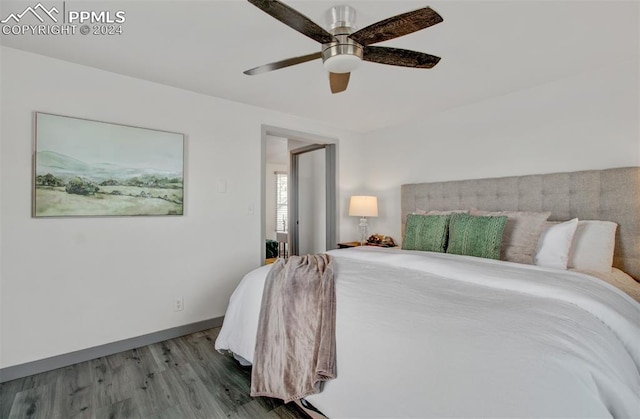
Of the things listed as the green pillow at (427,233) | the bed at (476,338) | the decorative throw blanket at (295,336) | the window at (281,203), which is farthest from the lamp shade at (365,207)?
the window at (281,203)

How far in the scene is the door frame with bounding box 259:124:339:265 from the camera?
3400 millimetres

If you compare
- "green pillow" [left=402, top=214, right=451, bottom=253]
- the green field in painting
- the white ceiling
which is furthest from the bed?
the green field in painting

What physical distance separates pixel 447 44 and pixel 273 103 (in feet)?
5.97

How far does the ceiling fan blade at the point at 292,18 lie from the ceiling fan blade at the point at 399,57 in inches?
10.7

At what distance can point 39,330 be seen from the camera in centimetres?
222

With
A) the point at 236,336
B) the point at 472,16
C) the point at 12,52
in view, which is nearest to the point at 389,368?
the point at 236,336

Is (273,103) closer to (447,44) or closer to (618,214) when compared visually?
(447,44)

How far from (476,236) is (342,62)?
1716 mm

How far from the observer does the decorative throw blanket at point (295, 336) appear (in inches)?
59.0

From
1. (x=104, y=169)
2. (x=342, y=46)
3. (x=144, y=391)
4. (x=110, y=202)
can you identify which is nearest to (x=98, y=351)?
(x=144, y=391)

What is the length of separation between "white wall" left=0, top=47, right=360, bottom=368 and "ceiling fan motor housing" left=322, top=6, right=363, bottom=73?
178 centimetres

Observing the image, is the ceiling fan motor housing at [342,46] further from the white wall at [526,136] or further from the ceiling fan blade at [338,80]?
the white wall at [526,136]

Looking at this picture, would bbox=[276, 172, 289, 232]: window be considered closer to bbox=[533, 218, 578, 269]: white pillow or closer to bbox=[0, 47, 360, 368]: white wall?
bbox=[0, 47, 360, 368]: white wall

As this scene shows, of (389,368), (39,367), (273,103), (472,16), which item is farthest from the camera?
(273,103)
